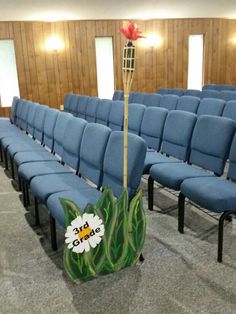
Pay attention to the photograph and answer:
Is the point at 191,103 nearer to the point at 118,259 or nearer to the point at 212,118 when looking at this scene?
the point at 212,118

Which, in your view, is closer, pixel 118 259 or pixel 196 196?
pixel 118 259

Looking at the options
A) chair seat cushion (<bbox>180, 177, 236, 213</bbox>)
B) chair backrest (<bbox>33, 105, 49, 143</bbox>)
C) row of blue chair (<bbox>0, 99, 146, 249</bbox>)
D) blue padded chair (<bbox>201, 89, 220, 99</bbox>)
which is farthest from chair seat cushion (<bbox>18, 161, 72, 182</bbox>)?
blue padded chair (<bbox>201, 89, 220, 99</bbox>)

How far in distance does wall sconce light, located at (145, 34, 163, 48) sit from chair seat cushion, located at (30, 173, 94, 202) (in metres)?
7.65

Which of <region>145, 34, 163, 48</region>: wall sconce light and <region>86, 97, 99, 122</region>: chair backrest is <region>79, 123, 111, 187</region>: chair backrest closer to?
<region>86, 97, 99, 122</region>: chair backrest

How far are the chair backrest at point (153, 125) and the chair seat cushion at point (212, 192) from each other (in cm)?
117

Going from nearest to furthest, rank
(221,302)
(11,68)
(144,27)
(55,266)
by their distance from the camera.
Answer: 1. (221,302)
2. (55,266)
3. (11,68)
4. (144,27)

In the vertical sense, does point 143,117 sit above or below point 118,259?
above

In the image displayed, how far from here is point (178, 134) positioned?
11.4 feet

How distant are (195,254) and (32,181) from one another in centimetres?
149

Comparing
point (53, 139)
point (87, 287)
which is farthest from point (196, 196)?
point (53, 139)

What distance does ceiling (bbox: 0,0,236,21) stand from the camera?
7.67 metres

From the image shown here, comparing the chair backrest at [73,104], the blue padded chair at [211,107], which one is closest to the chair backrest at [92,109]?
the chair backrest at [73,104]

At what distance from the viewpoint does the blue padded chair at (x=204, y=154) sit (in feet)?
9.42

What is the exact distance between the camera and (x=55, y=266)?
2.47 m
